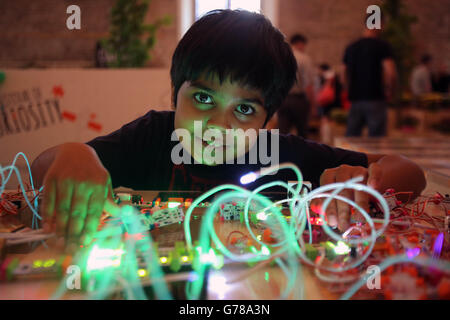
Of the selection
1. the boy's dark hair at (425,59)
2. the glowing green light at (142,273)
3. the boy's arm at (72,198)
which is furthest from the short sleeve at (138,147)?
the boy's dark hair at (425,59)

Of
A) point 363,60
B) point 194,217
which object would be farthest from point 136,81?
point 194,217

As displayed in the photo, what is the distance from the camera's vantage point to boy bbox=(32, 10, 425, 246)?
0.52 meters

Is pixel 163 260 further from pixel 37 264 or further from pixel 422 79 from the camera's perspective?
pixel 422 79

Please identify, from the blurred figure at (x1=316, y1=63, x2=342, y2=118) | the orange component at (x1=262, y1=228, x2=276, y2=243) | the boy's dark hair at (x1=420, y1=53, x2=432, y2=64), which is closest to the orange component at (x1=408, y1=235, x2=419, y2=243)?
the orange component at (x1=262, y1=228, x2=276, y2=243)

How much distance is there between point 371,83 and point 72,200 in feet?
7.78

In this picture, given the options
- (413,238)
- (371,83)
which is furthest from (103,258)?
(371,83)

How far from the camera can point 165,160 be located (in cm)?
90

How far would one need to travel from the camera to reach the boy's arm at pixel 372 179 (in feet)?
1.73

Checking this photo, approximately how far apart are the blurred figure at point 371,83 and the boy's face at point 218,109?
1.93 m

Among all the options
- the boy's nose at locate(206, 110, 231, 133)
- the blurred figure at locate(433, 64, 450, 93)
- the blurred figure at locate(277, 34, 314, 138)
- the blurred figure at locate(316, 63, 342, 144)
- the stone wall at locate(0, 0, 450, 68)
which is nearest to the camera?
the boy's nose at locate(206, 110, 231, 133)

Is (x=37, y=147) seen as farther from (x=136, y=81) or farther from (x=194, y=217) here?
(x=136, y=81)

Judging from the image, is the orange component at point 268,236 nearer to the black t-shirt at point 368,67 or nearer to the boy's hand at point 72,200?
the boy's hand at point 72,200

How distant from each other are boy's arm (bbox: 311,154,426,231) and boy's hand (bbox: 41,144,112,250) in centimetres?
31

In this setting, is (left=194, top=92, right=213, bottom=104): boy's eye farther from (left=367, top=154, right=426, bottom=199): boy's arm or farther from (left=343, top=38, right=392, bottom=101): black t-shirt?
(left=343, top=38, right=392, bottom=101): black t-shirt
